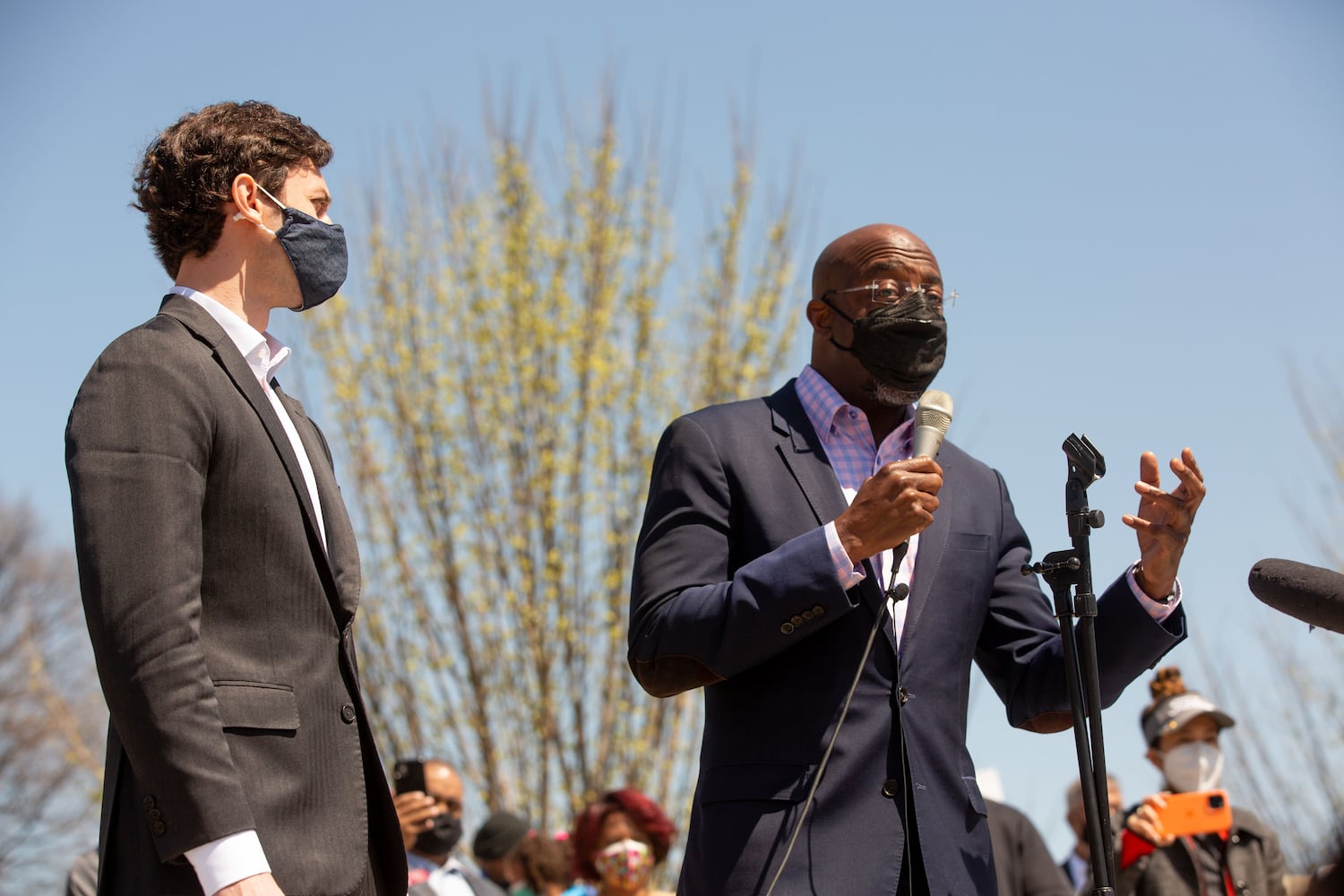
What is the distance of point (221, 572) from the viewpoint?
266 centimetres

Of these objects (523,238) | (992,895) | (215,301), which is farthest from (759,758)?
(523,238)

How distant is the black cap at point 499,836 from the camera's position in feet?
29.9

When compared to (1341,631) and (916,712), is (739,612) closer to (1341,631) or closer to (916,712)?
(916,712)

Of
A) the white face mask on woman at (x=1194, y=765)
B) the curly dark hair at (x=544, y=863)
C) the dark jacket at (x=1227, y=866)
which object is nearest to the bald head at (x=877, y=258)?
the dark jacket at (x=1227, y=866)

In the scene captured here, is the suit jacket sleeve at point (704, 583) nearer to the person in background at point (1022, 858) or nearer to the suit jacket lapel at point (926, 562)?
the suit jacket lapel at point (926, 562)

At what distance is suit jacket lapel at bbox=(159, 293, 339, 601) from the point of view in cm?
280

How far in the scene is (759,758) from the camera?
3172mm

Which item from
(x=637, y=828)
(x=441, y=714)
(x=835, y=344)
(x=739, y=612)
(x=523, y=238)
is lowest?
(x=441, y=714)

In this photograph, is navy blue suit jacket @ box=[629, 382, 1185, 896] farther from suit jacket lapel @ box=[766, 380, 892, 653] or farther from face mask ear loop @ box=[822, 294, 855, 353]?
face mask ear loop @ box=[822, 294, 855, 353]

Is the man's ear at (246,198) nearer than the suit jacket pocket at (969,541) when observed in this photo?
Yes

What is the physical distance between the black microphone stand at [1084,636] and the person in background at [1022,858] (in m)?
3.34

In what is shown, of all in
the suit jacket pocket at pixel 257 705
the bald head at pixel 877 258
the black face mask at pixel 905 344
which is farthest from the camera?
the bald head at pixel 877 258

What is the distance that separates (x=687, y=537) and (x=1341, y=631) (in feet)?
4.68

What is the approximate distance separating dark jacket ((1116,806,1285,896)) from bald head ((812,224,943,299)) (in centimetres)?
318
